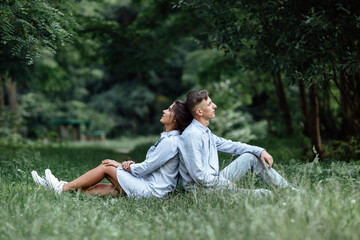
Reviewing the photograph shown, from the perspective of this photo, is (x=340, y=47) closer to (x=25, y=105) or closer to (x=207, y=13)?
(x=207, y=13)

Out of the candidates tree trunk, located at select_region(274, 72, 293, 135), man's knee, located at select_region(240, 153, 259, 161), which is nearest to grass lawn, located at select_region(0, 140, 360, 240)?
man's knee, located at select_region(240, 153, 259, 161)

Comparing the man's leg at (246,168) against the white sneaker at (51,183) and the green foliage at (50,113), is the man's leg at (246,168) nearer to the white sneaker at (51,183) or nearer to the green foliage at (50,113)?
the white sneaker at (51,183)

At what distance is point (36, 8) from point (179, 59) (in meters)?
24.0

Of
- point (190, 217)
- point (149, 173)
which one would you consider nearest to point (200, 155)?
point (149, 173)

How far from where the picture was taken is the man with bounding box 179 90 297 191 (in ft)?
12.8

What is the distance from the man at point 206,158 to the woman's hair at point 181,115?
0.37 feet

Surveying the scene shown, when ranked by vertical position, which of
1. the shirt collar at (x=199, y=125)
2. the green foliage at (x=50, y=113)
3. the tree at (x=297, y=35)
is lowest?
the green foliage at (x=50, y=113)

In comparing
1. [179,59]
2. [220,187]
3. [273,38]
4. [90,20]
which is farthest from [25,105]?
[220,187]

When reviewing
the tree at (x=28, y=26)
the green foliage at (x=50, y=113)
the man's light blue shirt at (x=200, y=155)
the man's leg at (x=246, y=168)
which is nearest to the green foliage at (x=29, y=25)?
the tree at (x=28, y=26)

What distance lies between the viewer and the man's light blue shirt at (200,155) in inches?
154

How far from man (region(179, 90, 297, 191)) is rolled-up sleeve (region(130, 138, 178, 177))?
11 cm

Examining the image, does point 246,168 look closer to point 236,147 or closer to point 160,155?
point 236,147

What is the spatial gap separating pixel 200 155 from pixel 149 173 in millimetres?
710

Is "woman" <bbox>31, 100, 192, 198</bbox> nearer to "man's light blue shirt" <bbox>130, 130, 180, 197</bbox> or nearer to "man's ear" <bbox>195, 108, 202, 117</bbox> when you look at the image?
"man's light blue shirt" <bbox>130, 130, 180, 197</bbox>
